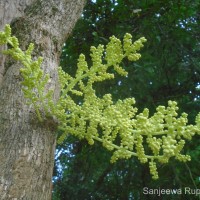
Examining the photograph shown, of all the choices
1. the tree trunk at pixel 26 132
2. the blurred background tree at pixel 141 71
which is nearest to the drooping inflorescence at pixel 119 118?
the tree trunk at pixel 26 132

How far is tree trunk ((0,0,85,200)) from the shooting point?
1536mm

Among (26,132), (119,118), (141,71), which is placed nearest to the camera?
(119,118)

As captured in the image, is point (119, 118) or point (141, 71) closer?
point (119, 118)

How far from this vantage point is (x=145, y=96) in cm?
617

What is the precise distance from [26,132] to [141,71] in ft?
14.3

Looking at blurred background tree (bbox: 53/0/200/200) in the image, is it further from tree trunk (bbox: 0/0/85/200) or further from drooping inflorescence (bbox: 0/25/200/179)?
drooping inflorescence (bbox: 0/25/200/179)

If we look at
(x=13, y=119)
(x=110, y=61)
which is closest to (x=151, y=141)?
(x=110, y=61)

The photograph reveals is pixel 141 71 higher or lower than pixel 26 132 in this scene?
higher

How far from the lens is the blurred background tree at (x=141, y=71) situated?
5.98 m

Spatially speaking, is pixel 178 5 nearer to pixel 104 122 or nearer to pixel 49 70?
pixel 49 70

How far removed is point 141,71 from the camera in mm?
5863

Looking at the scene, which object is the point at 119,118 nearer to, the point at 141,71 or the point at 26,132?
the point at 26,132

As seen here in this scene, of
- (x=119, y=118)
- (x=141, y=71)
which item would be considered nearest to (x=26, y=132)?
(x=119, y=118)

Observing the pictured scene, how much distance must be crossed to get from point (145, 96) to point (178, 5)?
5.71 ft
